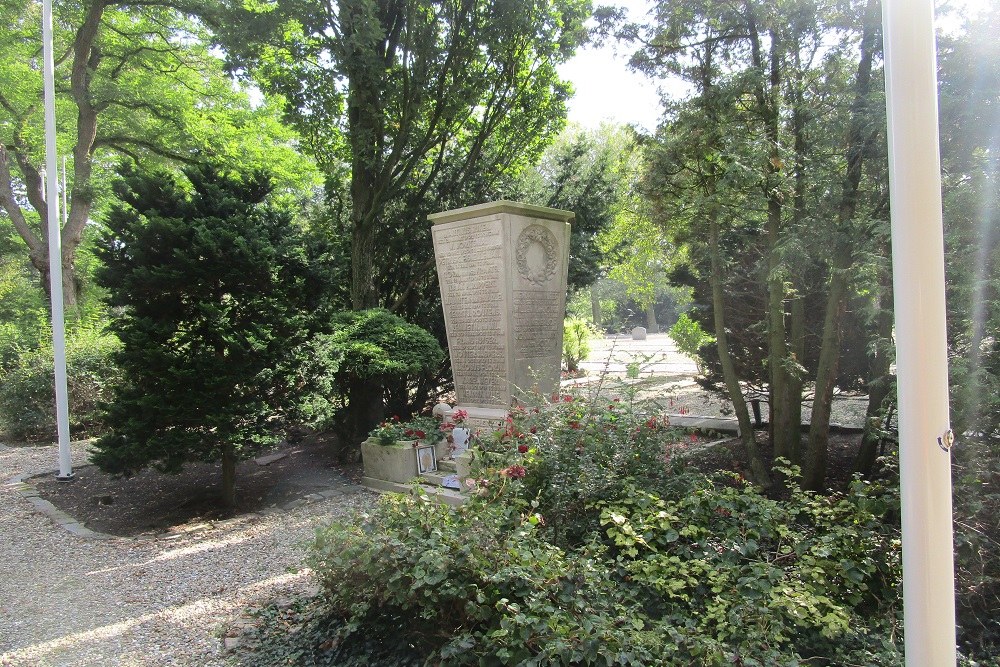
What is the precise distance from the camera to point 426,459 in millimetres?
6504

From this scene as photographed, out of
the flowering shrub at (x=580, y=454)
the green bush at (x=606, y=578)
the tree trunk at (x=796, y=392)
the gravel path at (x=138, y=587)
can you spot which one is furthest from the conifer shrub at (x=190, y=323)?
the tree trunk at (x=796, y=392)

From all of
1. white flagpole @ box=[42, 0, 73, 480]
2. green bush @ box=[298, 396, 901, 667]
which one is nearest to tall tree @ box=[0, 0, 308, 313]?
white flagpole @ box=[42, 0, 73, 480]

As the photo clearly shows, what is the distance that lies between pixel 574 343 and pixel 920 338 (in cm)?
1585

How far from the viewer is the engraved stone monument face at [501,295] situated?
20.5ft

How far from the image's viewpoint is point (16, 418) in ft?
34.5

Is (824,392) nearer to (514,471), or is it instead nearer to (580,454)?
Result: (580,454)

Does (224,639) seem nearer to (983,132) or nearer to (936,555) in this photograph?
(936,555)

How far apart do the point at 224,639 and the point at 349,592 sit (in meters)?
0.87

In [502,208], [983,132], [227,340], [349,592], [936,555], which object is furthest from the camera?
[502,208]

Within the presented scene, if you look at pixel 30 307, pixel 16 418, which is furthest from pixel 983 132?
pixel 30 307

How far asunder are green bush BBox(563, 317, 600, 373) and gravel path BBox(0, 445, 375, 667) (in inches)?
460

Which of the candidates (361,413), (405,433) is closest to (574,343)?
(361,413)

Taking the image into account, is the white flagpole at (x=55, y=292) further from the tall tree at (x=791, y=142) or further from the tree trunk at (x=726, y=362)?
the tree trunk at (x=726, y=362)

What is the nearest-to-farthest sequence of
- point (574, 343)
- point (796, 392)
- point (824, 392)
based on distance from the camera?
point (824, 392) → point (796, 392) → point (574, 343)
